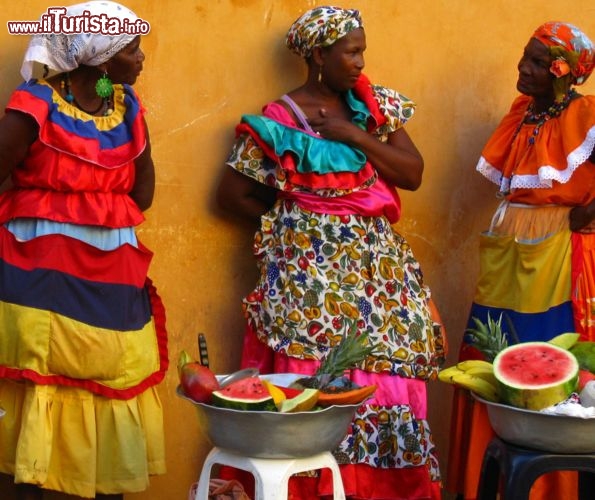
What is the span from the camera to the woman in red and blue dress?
15.4 feet

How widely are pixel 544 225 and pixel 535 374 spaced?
177 cm

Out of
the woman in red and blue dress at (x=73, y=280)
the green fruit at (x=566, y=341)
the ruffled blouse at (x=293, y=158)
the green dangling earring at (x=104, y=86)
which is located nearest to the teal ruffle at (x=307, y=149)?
the ruffled blouse at (x=293, y=158)

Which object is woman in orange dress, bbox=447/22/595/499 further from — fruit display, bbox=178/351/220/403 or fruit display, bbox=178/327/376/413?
fruit display, bbox=178/351/220/403

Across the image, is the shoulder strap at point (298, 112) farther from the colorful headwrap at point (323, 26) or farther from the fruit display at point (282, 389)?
the fruit display at point (282, 389)

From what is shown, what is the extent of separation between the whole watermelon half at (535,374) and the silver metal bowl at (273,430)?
524 mm

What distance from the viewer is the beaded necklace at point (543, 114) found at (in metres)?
5.68

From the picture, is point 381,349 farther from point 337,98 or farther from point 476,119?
point 476,119

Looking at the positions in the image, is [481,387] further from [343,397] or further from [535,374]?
[343,397]

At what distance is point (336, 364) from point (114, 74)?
155 centimetres

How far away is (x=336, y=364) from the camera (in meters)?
4.24

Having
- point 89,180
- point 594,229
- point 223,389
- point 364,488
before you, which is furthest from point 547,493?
point 89,180

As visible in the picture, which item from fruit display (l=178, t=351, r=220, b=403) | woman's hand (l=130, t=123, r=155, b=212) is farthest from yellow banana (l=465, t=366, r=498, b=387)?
woman's hand (l=130, t=123, r=155, b=212)

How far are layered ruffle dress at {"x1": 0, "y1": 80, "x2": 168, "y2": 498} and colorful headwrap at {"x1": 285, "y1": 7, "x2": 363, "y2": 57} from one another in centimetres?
95

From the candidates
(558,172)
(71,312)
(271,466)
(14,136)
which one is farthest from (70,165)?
(558,172)
